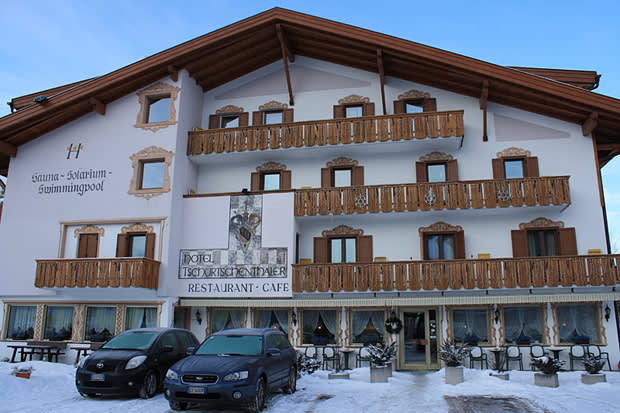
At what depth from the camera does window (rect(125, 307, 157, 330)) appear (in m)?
20.9

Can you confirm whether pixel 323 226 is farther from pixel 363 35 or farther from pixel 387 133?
pixel 363 35

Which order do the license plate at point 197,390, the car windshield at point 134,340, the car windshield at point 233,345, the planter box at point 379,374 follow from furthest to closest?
the planter box at point 379,374 → the car windshield at point 134,340 → the car windshield at point 233,345 → the license plate at point 197,390

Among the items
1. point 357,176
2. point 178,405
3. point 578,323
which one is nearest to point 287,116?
point 357,176

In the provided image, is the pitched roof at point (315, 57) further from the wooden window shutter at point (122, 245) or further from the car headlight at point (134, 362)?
the car headlight at point (134, 362)

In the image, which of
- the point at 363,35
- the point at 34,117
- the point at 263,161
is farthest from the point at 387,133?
the point at 34,117

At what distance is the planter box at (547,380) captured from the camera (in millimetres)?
→ 14523

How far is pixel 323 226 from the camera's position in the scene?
22094mm

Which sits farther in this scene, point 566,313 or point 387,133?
point 387,133

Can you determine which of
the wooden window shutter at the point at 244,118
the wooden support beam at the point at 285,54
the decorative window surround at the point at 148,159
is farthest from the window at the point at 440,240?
the decorative window surround at the point at 148,159

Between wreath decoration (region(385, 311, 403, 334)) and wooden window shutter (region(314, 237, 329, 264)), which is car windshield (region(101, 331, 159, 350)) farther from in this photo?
wreath decoration (region(385, 311, 403, 334))

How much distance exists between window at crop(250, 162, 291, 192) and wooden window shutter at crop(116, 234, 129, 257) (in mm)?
5586

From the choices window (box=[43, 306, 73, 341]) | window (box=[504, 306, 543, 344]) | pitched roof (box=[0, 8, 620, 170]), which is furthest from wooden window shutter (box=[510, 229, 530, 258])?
window (box=[43, 306, 73, 341])

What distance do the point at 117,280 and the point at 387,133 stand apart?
11926mm

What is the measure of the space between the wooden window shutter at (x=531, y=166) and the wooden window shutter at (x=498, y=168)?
0.89 meters
